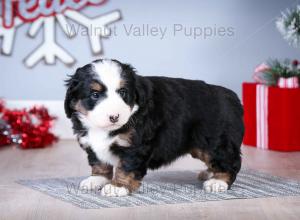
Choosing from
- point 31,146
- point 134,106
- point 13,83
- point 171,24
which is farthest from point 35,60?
point 134,106

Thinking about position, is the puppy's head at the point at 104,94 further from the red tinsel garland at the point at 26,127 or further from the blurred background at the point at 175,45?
the blurred background at the point at 175,45

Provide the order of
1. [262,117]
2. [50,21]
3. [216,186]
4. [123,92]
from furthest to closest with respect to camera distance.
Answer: [50,21] → [262,117] → [216,186] → [123,92]

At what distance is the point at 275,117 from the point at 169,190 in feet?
5.26

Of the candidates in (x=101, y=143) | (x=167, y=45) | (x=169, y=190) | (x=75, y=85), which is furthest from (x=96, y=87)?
(x=167, y=45)

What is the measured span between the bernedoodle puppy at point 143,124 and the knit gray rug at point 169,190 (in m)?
0.07

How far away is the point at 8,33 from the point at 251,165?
223cm

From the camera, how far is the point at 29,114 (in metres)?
4.77

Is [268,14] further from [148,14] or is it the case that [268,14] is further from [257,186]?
[257,186]

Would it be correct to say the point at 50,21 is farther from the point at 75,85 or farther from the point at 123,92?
the point at 123,92

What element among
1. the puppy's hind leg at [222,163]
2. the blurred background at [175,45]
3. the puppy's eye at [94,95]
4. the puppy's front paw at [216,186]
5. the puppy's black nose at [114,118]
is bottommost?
the puppy's front paw at [216,186]

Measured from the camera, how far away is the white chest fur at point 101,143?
273 centimetres

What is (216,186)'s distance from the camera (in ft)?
9.50

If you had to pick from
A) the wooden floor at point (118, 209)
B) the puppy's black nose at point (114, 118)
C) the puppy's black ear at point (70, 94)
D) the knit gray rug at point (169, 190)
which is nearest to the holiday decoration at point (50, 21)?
the wooden floor at point (118, 209)

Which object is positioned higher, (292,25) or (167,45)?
(292,25)
